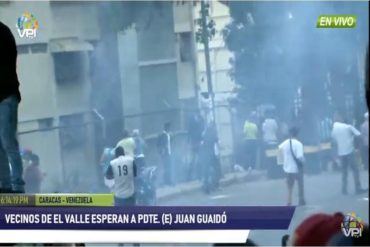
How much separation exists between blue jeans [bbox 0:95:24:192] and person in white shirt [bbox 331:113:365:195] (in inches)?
62.1

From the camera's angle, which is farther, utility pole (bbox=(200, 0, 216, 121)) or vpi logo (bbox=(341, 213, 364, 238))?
utility pole (bbox=(200, 0, 216, 121))

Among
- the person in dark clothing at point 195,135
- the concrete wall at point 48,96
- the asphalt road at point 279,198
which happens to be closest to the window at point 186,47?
the person in dark clothing at point 195,135

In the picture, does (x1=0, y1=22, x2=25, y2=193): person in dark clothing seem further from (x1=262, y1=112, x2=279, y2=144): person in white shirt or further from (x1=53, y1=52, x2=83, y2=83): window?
(x1=262, y1=112, x2=279, y2=144): person in white shirt

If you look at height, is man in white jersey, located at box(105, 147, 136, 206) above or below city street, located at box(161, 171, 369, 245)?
above

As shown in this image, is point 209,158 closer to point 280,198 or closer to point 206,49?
point 280,198

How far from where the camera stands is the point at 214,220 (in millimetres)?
4551

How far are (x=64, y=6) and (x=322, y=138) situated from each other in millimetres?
1416

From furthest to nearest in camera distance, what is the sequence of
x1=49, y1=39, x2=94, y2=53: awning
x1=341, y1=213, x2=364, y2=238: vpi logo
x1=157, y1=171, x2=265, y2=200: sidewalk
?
x1=49, y1=39, x2=94, y2=53: awning
x1=157, y1=171, x2=265, y2=200: sidewalk
x1=341, y1=213, x2=364, y2=238: vpi logo

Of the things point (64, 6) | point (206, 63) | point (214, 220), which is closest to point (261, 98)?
point (206, 63)

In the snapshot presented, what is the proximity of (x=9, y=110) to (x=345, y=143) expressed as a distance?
1683mm

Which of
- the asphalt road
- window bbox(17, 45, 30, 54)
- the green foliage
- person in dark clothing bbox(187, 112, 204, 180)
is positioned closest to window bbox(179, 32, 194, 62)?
the green foliage

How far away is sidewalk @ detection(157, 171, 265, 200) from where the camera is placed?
448 centimetres

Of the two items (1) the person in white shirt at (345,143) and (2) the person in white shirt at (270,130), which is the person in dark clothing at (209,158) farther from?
(1) the person in white shirt at (345,143)

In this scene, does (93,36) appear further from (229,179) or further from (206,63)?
(229,179)
